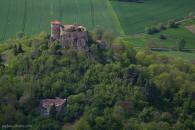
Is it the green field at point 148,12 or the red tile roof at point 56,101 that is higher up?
the green field at point 148,12

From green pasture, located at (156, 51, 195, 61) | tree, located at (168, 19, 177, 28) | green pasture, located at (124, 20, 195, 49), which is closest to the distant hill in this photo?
tree, located at (168, 19, 177, 28)

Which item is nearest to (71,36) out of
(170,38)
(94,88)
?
(94,88)

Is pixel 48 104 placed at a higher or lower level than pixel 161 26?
lower

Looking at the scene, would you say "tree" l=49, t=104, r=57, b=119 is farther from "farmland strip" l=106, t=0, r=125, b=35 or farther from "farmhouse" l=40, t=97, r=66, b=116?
"farmland strip" l=106, t=0, r=125, b=35

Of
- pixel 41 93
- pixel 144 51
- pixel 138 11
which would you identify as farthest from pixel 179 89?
pixel 138 11

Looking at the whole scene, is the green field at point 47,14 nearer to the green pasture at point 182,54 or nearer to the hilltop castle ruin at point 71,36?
the green pasture at point 182,54

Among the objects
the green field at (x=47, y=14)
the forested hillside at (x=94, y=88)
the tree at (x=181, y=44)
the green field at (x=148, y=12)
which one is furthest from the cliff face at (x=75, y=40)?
the tree at (x=181, y=44)

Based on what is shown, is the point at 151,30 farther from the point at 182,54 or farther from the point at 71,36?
the point at 71,36
